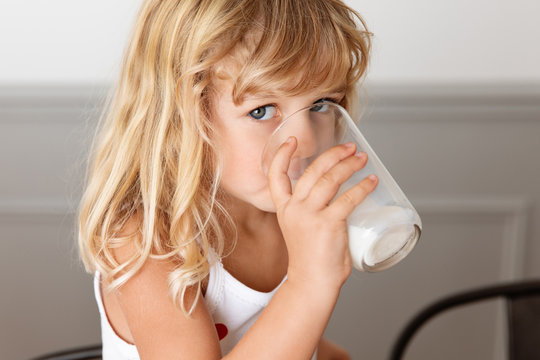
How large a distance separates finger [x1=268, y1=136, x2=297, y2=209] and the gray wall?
812 mm

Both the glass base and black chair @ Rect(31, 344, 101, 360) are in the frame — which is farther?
black chair @ Rect(31, 344, 101, 360)

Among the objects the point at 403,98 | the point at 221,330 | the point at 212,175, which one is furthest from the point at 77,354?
the point at 403,98

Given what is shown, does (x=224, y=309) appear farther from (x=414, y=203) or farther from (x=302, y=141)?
(x=414, y=203)

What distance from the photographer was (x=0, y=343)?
68.7 inches

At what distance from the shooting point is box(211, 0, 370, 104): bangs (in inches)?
34.4

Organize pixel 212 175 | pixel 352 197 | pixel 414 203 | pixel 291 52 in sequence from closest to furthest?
pixel 352 197
pixel 291 52
pixel 212 175
pixel 414 203

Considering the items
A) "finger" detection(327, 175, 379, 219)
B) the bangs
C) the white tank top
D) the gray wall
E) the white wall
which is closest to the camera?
"finger" detection(327, 175, 379, 219)

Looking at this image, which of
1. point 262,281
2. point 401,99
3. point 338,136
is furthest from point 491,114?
point 338,136

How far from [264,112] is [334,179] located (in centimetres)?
17

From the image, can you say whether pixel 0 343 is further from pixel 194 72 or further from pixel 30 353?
pixel 194 72

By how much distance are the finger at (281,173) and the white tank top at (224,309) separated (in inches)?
9.9

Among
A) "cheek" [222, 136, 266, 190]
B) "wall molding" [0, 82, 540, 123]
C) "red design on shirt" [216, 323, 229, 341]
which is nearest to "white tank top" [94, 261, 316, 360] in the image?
"red design on shirt" [216, 323, 229, 341]

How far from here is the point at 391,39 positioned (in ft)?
5.21

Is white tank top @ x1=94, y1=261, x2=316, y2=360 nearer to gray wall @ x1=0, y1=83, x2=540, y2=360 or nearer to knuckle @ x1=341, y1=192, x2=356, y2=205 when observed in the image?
knuckle @ x1=341, y1=192, x2=356, y2=205
